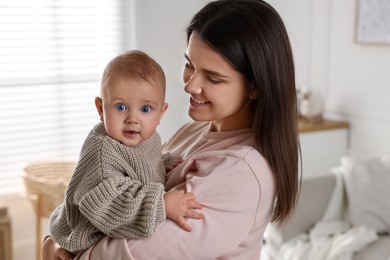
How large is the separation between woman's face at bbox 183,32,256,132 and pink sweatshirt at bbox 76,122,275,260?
A: 0.09 metres

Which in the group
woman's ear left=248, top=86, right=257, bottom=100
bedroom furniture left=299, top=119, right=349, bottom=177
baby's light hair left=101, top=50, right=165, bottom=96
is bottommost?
bedroom furniture left=299, top=119, right=349, bottom=177

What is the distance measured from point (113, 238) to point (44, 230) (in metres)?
2.88

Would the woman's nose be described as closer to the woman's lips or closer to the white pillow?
the woman's lips

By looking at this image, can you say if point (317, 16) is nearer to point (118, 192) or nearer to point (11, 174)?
point (11, 174)

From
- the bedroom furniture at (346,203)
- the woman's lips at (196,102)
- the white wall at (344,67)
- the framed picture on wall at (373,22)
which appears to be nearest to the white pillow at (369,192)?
the bedroom furniture at (346,203)

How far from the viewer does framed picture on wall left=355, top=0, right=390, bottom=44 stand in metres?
3.30

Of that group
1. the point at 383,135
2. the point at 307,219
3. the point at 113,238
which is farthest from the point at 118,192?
the point at 383,135

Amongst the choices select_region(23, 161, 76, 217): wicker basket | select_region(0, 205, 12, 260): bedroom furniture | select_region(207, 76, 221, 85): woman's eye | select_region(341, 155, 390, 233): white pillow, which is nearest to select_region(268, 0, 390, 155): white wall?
select_region(341, 155, 390, 233): white pillow

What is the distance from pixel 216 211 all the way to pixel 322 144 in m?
2.51

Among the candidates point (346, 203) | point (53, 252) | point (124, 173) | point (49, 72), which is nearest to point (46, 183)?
point (49, 72)

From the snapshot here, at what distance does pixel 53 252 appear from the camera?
1363mm

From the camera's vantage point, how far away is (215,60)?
122 cm

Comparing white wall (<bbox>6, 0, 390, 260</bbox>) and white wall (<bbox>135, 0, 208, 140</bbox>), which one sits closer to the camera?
white wall (<bbox>6, 0, 390, 260</bbox>)

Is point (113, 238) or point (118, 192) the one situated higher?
point (118, 192)
